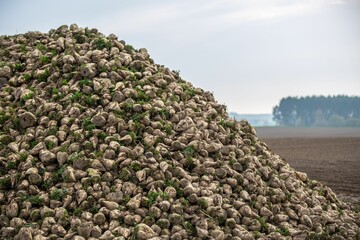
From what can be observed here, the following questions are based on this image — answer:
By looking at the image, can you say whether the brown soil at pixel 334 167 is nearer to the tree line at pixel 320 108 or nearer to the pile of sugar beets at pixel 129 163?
the pile of sugar beets at pixel 129 163

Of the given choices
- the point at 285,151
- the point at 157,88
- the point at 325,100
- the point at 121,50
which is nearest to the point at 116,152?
the point at 157,88

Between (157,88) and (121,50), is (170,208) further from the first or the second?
(121,50)

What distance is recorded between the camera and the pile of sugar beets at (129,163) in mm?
10836

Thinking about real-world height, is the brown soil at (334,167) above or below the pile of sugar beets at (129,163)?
below

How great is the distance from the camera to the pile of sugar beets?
1084cm

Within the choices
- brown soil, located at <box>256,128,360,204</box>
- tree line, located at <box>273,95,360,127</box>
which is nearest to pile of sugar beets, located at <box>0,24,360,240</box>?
brown soil, located at <box>256,128,360,204</box>

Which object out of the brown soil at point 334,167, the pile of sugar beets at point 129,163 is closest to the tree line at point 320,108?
the brown soil at point 334,167

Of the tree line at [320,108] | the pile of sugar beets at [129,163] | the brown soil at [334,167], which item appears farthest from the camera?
the tree line at [320,108]

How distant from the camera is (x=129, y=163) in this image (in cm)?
1155

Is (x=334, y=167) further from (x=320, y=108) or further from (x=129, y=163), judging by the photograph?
(x=320, y=108)

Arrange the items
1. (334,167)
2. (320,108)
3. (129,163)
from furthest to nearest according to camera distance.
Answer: (320,108), (334,167), (129,163)

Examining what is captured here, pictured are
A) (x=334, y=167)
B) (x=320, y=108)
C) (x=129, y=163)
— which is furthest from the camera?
(x=320, y=108)

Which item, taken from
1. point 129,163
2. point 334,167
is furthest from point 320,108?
point 129,163

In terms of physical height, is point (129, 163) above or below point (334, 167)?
above
